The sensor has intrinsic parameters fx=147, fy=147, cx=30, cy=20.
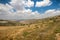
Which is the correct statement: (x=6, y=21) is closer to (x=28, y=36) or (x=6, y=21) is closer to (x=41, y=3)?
(x=28, y=36)

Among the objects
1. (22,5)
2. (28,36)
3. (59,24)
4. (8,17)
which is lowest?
(28,36)

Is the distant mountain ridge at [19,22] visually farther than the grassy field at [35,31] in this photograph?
Yes

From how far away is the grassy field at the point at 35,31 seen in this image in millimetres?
4098

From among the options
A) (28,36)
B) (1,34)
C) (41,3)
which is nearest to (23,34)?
(28,36)

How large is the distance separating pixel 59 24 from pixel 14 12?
136 cm

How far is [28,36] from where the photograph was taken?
13.6 ft

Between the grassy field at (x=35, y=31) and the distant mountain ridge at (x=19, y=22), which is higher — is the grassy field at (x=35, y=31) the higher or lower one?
the lower one

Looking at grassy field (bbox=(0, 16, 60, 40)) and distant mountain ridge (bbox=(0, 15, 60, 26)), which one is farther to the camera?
distant mountain ridge (bbox=(0, 15, 60, 26))

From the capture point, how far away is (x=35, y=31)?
4199 millimetres

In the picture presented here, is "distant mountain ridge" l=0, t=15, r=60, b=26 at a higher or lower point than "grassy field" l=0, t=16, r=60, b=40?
higher

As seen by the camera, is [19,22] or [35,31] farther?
[19,22]

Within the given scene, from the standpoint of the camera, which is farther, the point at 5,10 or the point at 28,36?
the point at 5,10

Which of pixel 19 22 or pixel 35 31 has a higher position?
pixel 19 22

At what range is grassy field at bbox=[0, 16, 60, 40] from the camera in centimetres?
410
